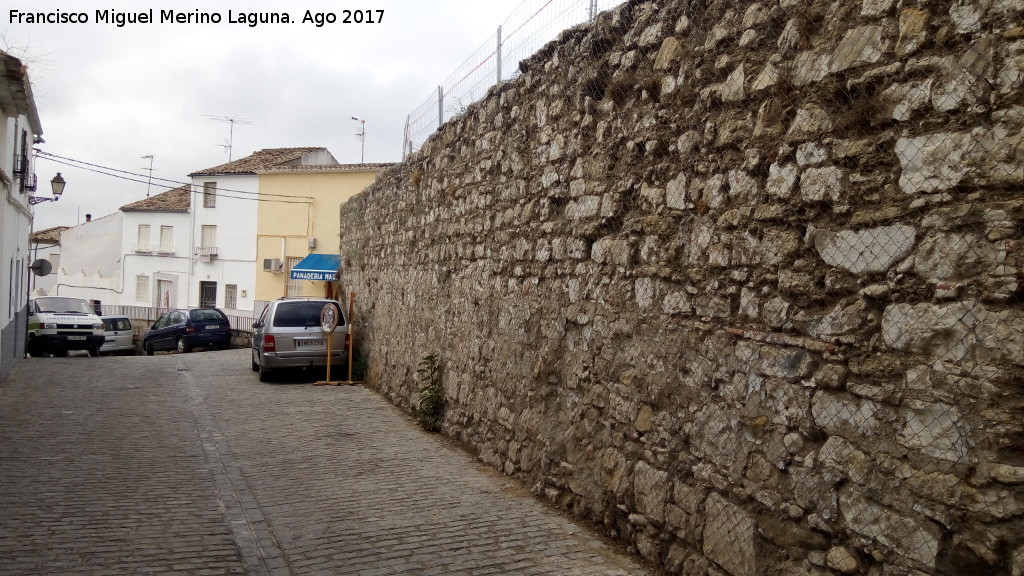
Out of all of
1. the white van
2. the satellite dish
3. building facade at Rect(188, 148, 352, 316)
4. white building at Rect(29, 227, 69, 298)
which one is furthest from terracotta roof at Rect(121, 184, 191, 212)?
the satellite dish

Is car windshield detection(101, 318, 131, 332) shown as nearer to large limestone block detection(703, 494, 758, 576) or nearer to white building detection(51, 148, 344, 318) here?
white building detection(51, 148, 344, 318)

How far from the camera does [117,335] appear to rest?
1056 inches

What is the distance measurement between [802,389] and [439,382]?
6.12m

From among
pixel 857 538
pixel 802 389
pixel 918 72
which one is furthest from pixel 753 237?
pixel 857 538

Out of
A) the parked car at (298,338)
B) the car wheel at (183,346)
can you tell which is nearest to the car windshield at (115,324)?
the car wheel at (183,346)

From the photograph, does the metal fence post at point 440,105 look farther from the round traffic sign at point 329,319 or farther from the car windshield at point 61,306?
the car windshield at point 61,306

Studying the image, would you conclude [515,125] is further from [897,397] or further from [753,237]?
[897,397]

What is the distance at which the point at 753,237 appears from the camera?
4.21 m

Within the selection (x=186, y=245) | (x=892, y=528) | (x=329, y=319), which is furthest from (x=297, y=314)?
(x=186, y=245)

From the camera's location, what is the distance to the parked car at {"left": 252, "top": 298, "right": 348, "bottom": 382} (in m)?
14.3

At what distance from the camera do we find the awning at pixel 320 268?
66.8 ft

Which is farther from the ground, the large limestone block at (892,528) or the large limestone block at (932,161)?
the large limestone block at (932,161)

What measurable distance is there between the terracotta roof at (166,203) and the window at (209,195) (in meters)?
1.69

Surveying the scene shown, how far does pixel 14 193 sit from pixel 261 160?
22.9 metres
